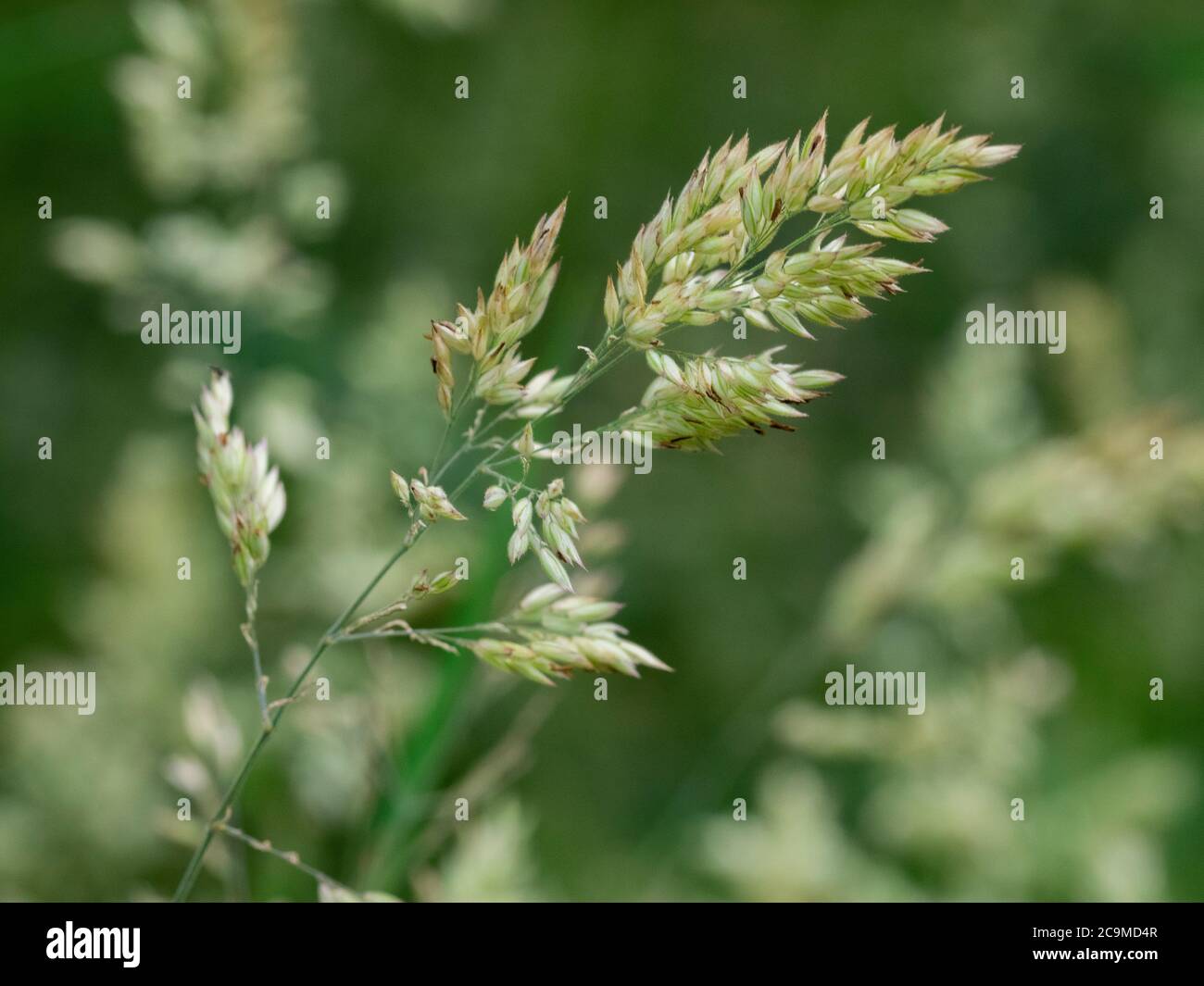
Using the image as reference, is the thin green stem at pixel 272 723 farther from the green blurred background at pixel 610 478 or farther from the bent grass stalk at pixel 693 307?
the green blurred background at pixel 610 478

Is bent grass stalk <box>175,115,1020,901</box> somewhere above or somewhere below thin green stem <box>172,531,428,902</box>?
above

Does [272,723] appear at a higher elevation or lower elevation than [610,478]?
lower

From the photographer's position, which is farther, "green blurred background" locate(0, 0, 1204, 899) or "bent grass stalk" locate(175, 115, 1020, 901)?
"green blurred background" locate(0, 0, 1204, 899)

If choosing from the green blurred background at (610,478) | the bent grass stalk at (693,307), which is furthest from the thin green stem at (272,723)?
the green blurred background at (610,478)

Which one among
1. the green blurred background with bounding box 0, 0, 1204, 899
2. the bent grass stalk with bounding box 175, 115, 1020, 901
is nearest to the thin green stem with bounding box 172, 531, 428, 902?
the bent grass stalk with bounding box 175, 115, 1020, 901

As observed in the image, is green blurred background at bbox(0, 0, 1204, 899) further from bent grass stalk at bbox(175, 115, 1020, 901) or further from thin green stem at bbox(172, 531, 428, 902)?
bent grass stalk at bbox(175, 115, 1020, 901)
